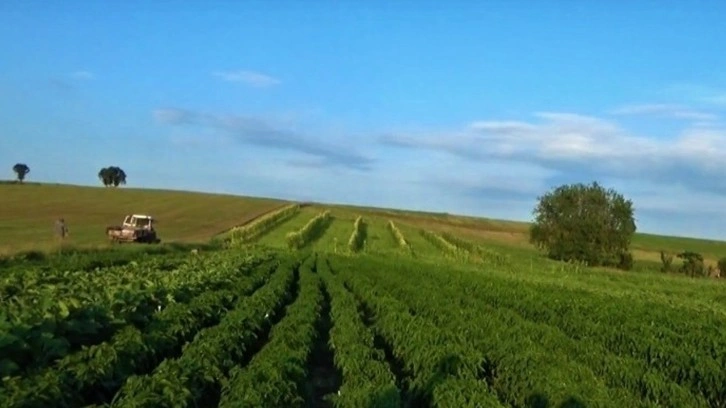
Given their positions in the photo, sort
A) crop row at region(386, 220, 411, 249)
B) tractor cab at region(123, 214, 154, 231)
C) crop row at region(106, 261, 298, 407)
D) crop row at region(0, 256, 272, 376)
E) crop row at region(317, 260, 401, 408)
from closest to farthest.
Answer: crop row at region(106, 261, 298, 407), crop row at region(317, 260, 401, 408), crop row at region(0, 256, 272, 376), tractor cab at region(123, 214, 154, 231), crop row at region(386, 220, 411, 249)

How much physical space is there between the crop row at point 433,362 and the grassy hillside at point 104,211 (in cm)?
4030

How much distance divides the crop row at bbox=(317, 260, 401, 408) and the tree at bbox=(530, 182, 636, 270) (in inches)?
2643

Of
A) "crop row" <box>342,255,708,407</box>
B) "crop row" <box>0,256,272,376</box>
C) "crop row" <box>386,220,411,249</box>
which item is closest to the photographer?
"crop row" <box>342,255,708,407</box>

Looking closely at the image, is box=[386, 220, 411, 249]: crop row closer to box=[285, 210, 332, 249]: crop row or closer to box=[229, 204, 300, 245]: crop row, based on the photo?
box=[285, 210, 332, 249]: crop row

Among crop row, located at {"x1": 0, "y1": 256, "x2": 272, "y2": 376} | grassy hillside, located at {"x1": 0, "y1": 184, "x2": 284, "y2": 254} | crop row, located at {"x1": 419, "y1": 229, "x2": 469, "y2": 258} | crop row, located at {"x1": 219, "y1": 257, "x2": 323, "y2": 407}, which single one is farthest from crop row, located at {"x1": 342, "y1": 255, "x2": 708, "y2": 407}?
crop row, located at {"x1": 419, "y1": 229, "x2": 469, "y2": 258}

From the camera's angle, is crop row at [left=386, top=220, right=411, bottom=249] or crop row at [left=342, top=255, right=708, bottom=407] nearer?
crop row at [left=342, top=255, right=708, bottom=407]

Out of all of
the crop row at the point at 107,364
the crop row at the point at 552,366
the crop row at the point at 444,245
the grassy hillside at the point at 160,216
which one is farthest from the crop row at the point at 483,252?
the crop row at the point at 107,364

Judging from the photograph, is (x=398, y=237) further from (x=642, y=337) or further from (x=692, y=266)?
(x=642, y=337)

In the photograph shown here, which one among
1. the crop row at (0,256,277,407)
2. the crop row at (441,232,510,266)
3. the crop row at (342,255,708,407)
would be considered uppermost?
the crop row at (441,232,510,266)

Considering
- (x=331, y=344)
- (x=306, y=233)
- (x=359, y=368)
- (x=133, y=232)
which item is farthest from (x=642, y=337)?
(x=306, y=233)

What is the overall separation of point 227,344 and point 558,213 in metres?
77.2

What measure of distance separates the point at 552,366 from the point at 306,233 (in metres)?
65.4

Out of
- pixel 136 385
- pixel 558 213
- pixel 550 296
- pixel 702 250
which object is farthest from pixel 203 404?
pixel 702 250

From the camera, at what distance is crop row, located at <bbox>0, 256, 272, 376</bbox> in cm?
1346
